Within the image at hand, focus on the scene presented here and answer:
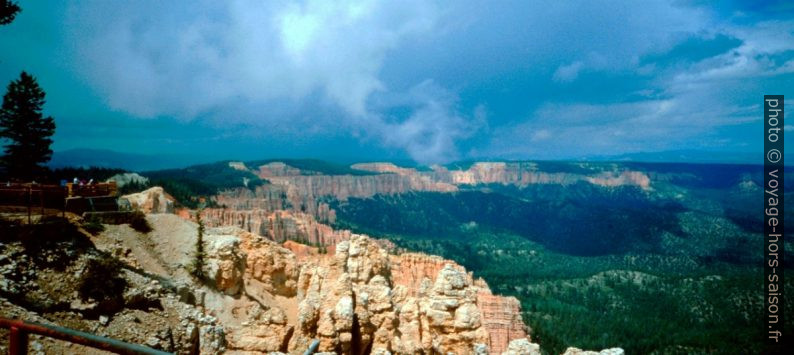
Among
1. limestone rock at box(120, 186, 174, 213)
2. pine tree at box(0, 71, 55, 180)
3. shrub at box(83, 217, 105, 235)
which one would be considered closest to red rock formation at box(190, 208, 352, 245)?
limestone rock at box(120, 186, 174, 213)

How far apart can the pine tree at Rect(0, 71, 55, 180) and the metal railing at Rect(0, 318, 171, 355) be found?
31.9m

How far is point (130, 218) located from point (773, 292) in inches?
3600

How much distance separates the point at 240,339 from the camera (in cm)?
1981

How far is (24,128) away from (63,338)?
33.5 m

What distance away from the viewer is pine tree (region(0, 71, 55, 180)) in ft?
97.0

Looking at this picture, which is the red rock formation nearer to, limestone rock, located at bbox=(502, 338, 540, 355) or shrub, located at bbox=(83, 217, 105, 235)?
shrub, located at bbox=(83, 217, 105, 235)

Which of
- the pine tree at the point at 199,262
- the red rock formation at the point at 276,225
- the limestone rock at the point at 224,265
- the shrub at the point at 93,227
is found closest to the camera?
the shrub at the point at 93,227

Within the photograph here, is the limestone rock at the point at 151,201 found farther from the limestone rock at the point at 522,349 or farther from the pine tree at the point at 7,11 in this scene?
the limestone rock at the point at 522,349

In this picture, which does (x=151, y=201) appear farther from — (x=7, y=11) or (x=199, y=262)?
(x=7, y=11)

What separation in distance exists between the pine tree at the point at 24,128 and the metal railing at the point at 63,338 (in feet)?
105

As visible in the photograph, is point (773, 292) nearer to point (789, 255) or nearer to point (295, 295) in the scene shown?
point (789, 255)

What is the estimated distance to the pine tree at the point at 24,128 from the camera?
97.0 feet

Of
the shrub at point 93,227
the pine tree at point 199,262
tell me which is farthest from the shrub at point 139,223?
the pine tree at point 199,262

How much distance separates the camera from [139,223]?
27.5 meters
